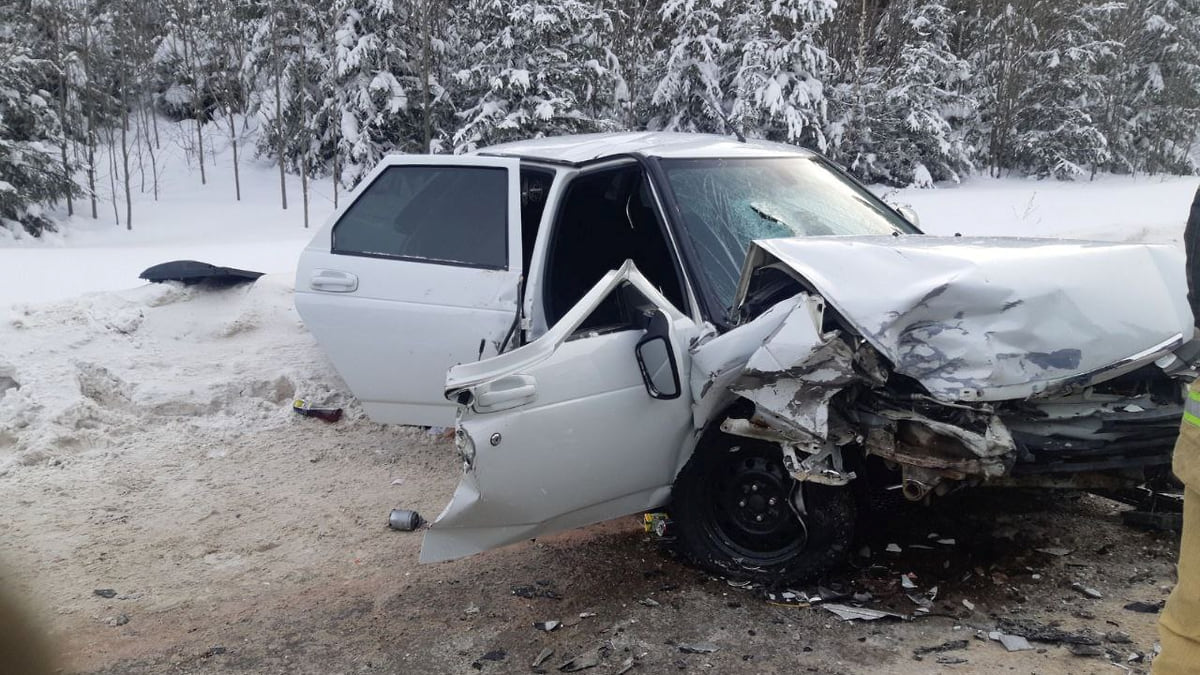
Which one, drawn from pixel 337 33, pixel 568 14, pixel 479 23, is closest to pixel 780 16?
pixel 568 14

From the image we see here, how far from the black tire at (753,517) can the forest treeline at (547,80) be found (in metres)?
12.3

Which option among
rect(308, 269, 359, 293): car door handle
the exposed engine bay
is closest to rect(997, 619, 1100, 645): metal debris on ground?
the exposed engine bay

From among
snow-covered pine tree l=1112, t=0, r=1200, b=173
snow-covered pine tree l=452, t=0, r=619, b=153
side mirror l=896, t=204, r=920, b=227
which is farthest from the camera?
snow-covered pine tree l=1112, t=0, r=1200, b=173

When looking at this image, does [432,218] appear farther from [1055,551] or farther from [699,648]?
[1055,551]

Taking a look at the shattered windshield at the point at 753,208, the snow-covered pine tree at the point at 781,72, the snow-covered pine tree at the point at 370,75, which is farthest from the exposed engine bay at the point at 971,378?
the snow-covered pine tree at the point at 370,75

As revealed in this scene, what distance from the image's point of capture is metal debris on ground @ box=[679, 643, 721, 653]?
10.3ft

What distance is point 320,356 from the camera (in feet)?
20.9

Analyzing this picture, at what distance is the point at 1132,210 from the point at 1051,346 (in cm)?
1437

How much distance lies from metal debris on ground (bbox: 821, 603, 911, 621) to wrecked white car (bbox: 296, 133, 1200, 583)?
6.5 inches

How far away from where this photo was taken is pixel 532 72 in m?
15.4

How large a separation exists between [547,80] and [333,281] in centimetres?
1165

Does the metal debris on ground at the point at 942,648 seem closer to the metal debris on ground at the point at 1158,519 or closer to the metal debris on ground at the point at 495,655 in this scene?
the metal debris on ground at the point at 1158,519

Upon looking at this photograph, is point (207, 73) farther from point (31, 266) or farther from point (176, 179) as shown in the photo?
point (31, 266)

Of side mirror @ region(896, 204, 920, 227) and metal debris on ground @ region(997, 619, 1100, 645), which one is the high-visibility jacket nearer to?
metal debris on ground @ region(997, 619, 1100, 645)
